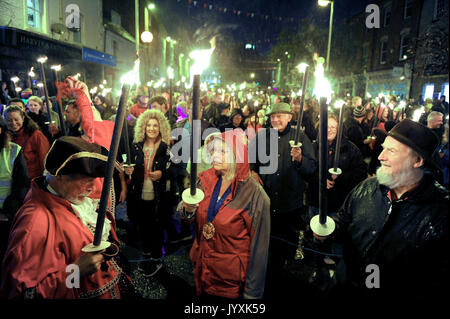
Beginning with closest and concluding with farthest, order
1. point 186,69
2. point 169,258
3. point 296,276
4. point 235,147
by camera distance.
→ point 235,147 → point 296,276 → point 169,258 → point 186,69

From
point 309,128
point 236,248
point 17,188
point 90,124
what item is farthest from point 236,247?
point 309,128

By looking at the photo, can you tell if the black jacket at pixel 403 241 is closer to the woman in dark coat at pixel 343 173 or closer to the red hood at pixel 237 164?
the red hood at pixel 237 164

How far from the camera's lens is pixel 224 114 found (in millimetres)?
11094

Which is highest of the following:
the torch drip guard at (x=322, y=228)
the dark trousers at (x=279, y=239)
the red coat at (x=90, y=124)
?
the red coat at (x=90, y=124)


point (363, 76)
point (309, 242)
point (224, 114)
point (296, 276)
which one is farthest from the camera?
point (363, 76)

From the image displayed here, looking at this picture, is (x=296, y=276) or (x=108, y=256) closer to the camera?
(x=108, y=256)

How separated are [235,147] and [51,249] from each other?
72.2 inches

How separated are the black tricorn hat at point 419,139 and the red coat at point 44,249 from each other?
2.43 meters

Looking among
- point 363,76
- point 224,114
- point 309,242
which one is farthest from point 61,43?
point 363,76

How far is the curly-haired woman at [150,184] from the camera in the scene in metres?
4.40

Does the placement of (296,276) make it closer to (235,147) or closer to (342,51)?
(235,147)

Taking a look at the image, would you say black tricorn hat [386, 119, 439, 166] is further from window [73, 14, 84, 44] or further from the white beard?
window [73, 14, 84, 44]

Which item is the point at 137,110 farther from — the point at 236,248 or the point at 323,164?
the point at 323,164

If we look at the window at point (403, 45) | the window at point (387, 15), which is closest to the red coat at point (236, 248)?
the window at point (403, 45)
